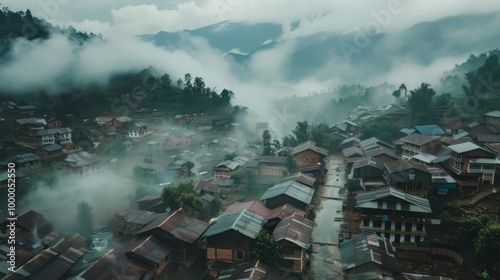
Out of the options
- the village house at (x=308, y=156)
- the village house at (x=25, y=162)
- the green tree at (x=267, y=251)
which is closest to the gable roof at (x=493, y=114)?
the village house at (x=308, y=156)

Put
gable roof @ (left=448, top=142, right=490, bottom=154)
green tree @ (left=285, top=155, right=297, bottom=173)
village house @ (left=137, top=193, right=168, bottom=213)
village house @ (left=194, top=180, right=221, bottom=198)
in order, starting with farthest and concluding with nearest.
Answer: green tree @ (left=285, top=155, right=297, bottom=173) < village house @ (left=194, top=180, right=221, bottom=198) < village house @ (left=137, top=193, right=168, bottom=213) < gable roof @ (left=448, top=142, right=490, bottom=154)

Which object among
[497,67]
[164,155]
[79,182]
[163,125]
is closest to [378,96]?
[497,67]

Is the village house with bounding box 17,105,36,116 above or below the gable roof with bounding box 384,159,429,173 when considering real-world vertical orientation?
above

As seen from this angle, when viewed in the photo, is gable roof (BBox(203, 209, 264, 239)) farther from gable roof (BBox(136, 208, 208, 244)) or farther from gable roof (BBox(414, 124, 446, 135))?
gable roof (BBox(414, 124, 446, 135))

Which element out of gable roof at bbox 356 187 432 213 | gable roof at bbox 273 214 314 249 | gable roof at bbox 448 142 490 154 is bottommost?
gable roof at bbox 273 214 314 249

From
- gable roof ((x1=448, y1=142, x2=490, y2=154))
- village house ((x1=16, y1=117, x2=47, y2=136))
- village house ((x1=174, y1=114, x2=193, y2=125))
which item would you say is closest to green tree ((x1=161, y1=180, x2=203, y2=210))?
gable roof ((x1=448, y1=142, x2=490, y2=154))
